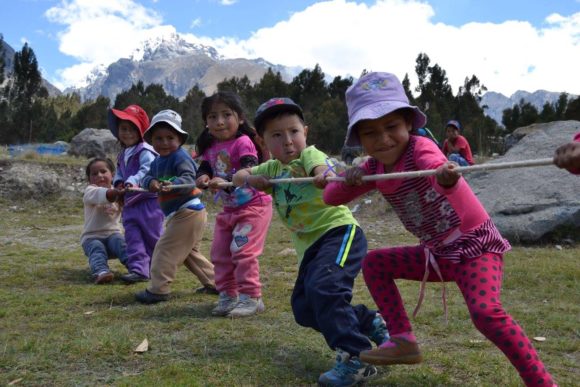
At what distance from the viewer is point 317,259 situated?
3064 millimetres

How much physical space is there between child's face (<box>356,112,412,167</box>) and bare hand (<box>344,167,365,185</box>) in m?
0.12

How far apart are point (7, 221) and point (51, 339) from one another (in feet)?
24.9

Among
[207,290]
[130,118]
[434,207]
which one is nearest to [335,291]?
[434,207]

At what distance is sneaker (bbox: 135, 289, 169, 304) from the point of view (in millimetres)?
4648

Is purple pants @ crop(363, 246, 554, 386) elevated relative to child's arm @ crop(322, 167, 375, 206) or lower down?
lower down

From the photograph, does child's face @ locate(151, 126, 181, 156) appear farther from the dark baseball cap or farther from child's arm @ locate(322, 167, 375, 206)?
child's arm @ locate(322, 167, 375, 206)

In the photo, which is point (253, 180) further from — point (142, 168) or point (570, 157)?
point (142, 168)

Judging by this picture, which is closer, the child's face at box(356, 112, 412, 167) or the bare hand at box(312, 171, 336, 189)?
the child's face at box(356, 112, 412, 167)

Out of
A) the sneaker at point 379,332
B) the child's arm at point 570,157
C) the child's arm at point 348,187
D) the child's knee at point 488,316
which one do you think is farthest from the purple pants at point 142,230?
the child's arm at point 570,157

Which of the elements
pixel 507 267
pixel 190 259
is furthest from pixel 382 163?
pixel 507 267

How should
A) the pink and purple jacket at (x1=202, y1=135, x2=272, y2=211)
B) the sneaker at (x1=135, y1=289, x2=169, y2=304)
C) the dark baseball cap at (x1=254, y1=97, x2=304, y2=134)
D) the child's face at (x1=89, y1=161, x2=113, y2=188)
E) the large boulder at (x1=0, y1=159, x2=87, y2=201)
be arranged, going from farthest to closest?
the large boulder at (x1=0, y1=159, x2=87, y2=201), the child's face at (x1=89, y1=161, x2=113, y2=188), the sneaker at (x1=135, y1=289, x2=169, y2=304), the pink and purple jacket at (x1=202, y1=135, x2=272, y2=211), the dark baseball cap at (x1=254, y1=97, x2=304, y2=134)

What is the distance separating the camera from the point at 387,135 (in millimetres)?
2676

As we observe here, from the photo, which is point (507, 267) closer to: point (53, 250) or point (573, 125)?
point (53, 250)

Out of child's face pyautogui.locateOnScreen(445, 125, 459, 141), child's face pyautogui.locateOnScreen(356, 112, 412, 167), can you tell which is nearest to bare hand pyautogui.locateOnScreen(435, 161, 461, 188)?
child's face pyautogui.locateOnScreen(356, 112, 412, 167)
